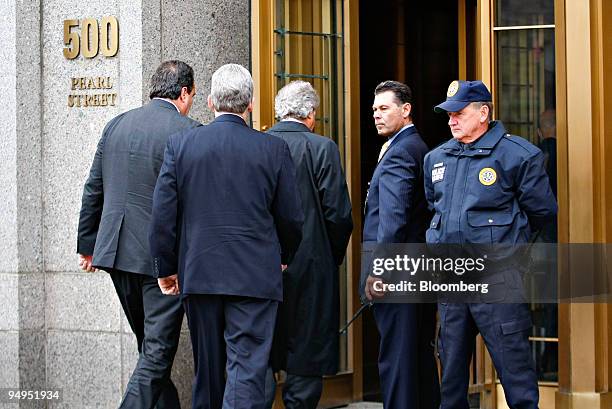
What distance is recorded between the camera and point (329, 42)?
8398 millimetres

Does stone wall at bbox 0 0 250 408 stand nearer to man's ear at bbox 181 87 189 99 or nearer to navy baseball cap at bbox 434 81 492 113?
man's ear at bbox 181 87 189 99

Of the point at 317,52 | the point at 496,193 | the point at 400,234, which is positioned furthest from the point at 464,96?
the point at 317,52

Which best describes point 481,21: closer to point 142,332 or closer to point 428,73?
point 142,332

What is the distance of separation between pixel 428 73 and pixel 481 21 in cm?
390

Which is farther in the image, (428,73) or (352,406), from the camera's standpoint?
(428,73)

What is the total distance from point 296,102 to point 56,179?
1.90 m

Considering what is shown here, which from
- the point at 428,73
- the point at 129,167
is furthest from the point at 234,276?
the point at 428,73

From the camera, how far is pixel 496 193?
634 centimetres

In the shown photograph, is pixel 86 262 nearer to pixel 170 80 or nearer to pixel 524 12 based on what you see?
pixel 170 80

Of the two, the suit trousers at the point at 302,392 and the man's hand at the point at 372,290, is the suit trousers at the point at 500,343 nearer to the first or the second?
the man's hand at the point at 372,290

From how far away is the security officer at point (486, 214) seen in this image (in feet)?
20.7

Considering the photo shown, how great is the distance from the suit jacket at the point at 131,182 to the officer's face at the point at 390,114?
1.03 m

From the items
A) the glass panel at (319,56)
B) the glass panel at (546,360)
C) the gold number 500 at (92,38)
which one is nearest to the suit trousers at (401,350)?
the glass panel at (546,360)

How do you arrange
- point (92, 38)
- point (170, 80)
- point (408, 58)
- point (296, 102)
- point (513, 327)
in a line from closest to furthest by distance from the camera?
point (513, 327) < point (170, 80) < point (296, 102) < point (92, 38) < point (408, 58)
